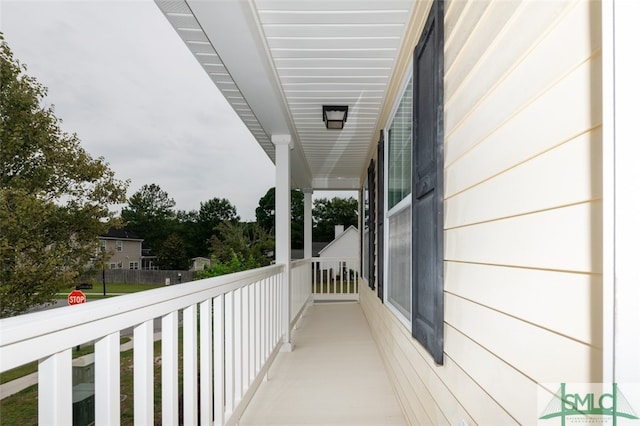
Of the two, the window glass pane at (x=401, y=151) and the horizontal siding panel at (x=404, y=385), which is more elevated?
the window glass pane at (x=401, y=151)

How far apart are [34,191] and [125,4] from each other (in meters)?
4.75

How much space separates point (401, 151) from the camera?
3.11m

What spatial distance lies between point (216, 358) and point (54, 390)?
47.9 inches

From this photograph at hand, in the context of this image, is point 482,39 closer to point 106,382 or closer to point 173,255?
point 106,382

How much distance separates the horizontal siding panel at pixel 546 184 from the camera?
31.5 inches

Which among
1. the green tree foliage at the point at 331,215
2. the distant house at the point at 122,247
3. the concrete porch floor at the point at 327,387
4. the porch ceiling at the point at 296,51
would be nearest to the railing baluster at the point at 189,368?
the concrete porch floor at the point at 327,387

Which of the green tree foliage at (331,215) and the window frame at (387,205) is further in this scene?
the green tree foliage at (331,215)

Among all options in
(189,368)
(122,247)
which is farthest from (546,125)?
(122,247)

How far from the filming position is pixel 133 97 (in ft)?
49.8

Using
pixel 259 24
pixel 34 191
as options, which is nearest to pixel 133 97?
pixel 34 191

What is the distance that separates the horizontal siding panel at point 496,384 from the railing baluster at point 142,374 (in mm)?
1109

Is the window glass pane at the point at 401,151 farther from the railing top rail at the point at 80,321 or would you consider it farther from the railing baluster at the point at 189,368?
the railing top rail at the point at 80,321

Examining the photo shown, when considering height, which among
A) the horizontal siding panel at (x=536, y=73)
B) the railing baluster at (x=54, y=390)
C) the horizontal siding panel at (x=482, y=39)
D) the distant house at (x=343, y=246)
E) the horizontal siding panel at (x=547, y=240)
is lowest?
the distant house at (x=343, y=246)

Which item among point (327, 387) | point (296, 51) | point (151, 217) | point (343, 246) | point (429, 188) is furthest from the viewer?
point (343, 246)
